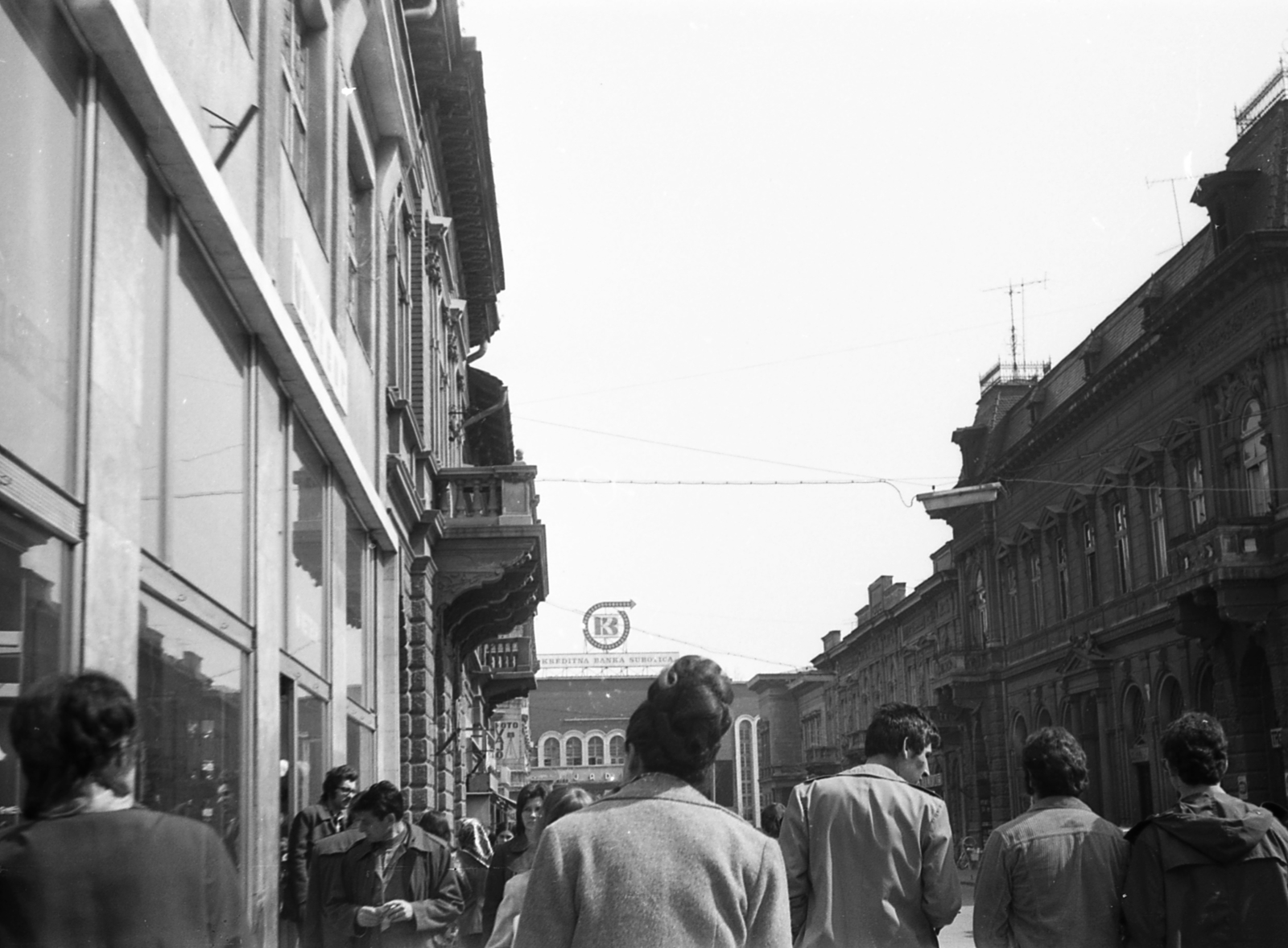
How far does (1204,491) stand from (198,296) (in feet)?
89.4

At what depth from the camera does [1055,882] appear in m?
5.46

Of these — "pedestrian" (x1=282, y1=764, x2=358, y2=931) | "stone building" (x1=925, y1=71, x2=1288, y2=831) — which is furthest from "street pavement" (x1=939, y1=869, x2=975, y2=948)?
"pedestrian" (x1=282, y1=764, x2=358, y2=931)

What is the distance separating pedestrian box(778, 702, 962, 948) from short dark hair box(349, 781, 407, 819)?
2460 millimetres

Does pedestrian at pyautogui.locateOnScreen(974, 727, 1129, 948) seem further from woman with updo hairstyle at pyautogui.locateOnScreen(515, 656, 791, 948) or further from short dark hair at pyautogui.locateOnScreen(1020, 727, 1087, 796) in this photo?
woman with updo hairstyle at pyautogui.locateOnScreen(515, 656, 791, 948)

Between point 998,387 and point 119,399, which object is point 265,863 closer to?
point 119,399

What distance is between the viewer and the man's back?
540 cm

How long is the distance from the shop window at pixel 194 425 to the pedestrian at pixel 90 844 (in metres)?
3.77

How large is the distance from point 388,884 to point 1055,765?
333 centimetres

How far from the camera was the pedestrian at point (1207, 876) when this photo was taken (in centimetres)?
533

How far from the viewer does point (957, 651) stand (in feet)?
163

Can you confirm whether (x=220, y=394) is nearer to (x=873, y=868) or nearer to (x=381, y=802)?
(x=381, y=802)

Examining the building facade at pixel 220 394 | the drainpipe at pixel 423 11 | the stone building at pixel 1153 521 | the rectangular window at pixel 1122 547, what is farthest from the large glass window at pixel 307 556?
the rectangular window at pixel 1122 547

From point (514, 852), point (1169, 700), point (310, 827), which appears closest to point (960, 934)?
point (310, 827)

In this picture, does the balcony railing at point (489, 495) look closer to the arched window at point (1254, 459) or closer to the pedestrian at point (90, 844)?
the arched window at point (1254, 459)
